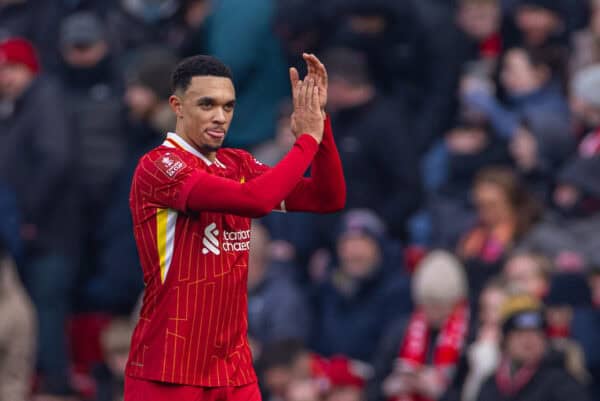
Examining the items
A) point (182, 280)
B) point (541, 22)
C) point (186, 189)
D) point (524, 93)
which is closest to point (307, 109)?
point (186, 189)

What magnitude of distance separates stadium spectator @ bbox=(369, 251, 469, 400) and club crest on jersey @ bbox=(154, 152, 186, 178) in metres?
3.74

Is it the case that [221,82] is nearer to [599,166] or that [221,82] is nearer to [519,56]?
[599,166]

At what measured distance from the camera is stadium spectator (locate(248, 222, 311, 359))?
35.9ft

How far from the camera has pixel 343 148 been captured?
1153cm

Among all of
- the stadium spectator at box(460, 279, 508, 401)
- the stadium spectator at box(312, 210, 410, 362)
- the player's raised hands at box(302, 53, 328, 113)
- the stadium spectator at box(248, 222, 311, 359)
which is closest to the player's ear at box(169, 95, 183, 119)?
the player's raised hands at box(302, 53, 328, 113)

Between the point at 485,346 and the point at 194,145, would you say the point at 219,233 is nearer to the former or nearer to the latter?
the point at 194,145

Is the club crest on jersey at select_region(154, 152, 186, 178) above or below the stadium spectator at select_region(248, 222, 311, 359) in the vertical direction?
above

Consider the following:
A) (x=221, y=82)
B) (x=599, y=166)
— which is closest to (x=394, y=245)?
(x=599, y=166)

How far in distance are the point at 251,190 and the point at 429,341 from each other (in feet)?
13.3

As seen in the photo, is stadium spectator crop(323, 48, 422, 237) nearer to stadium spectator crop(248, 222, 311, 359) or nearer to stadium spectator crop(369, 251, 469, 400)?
stadium spectator crop(248, 222, 311, 359)

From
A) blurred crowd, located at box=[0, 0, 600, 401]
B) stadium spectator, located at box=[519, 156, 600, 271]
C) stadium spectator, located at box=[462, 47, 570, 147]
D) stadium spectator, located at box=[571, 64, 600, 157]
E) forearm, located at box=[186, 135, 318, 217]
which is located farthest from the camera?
stadium spectator, located at box=[462, 47, 570, 147]

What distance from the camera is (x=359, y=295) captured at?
1088 cm

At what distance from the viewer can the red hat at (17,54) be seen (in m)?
12.6

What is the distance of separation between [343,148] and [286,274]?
99 centimetres
